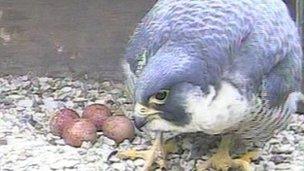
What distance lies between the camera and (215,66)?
248 cm

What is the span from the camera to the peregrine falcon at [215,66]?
2439mm

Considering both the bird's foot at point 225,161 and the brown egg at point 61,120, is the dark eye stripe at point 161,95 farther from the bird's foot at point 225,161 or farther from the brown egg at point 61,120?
the brown egg at point 61,120

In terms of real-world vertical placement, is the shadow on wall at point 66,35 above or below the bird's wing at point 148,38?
below

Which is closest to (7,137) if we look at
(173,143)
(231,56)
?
(173,143)

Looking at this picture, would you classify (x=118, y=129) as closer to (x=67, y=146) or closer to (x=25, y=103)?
(x=67, y=146)

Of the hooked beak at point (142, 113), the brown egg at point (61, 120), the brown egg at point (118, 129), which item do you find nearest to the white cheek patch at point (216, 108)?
the hooked beak at point (142, 113)

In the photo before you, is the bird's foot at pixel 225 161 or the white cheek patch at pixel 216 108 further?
the bird's foot at pixel 225 161

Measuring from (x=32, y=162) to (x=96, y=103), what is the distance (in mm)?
487

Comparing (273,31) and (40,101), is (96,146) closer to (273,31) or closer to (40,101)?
(40,101)

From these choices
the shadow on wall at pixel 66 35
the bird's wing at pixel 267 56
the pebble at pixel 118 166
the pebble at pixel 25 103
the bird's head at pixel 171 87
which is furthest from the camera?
the shadow on wall at pixel 66 35

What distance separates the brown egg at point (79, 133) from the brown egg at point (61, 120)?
3 centimetres

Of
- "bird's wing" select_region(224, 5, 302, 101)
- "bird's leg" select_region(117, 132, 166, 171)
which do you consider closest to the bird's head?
"bird's wing" select_region(224, 5, 302, 101)

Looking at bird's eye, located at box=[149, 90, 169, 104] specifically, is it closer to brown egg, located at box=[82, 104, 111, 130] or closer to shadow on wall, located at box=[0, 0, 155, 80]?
brown egg, located at box=[82, 104, 111, 130]

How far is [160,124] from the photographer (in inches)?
99.3
